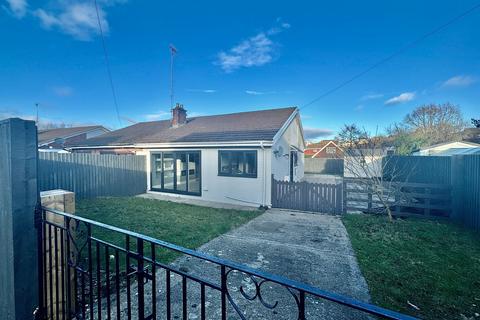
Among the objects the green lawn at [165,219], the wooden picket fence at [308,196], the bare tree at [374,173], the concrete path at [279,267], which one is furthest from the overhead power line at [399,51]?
the green lawn at [165,219]

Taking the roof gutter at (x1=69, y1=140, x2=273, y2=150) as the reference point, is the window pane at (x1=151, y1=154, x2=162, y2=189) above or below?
below

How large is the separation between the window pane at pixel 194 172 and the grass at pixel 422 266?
6.63 metres

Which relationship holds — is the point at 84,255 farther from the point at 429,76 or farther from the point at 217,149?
the point at 429,76

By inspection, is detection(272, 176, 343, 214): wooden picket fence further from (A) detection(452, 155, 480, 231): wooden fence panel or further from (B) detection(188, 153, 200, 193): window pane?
(B) detection(188, 153, 200, 193): window pane

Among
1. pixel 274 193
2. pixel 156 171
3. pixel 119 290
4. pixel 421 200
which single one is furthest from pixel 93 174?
pixel 421 200

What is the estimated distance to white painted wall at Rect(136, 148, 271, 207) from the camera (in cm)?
862

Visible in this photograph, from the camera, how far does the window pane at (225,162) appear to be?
9.41 metres

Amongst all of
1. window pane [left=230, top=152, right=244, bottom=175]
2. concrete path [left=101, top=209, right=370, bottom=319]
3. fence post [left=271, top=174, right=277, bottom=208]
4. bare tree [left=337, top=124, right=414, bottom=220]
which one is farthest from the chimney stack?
bare tree [left=337, top=124, right=414, bottom=220]

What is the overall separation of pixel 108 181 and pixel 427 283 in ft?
38.2

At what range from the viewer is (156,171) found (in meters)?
11.5

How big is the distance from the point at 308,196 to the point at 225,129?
5429 mm

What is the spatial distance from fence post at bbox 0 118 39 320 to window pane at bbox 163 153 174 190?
8.98m

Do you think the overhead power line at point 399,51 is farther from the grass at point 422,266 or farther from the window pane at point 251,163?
the window pane at point 251,163

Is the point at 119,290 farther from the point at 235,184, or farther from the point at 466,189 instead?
the point at 466,189
